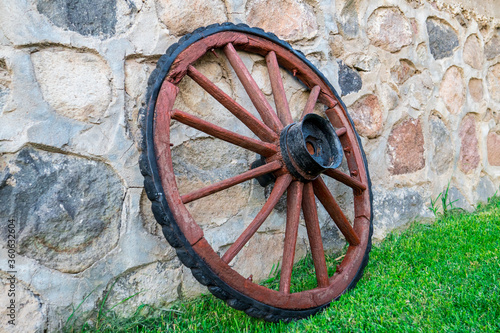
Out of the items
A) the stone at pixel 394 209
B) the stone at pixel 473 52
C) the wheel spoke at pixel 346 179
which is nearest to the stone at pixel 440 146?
the stone at pixel 394 209

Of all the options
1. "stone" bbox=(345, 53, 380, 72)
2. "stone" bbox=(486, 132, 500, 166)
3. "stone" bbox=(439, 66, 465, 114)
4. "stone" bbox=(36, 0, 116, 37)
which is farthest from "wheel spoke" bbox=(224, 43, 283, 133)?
"stone" bbox=(486, 132, 500, 166)

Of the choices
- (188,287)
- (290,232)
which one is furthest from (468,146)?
(188,287)

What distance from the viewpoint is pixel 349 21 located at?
2.38 m

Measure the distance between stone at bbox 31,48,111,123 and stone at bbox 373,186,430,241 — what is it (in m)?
1.75

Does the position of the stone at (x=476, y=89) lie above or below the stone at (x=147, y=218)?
above

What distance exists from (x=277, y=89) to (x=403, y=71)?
130 centimetres

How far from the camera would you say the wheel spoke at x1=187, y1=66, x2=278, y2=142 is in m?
1.60

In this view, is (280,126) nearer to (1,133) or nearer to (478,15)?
(1,133)

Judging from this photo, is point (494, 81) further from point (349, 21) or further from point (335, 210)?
point (335, 210)

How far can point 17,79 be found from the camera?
133cm

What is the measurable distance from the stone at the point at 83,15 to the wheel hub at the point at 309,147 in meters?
0.90

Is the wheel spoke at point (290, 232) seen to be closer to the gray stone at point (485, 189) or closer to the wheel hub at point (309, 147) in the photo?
the wheel hub at point (309, 147)

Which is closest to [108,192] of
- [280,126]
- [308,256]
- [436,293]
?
[280,126]

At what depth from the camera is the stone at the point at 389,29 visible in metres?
2.49
